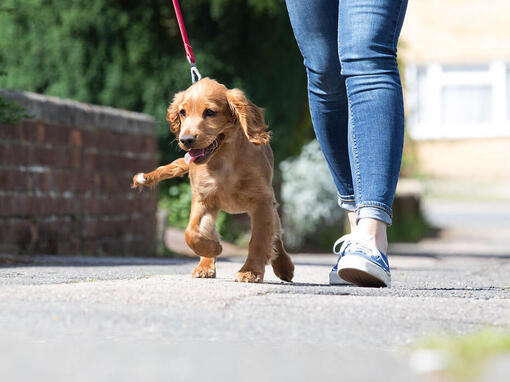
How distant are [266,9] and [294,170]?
1848 millimetres

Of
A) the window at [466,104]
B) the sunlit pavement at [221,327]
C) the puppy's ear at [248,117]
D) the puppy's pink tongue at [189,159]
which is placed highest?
the window at [466,104]

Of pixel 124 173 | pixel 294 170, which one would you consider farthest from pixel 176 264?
pixel 294 170

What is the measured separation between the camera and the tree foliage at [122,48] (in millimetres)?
7566

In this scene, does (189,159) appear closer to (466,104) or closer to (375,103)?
(375,103)

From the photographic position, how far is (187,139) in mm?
3492

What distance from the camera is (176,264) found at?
17.0 feet

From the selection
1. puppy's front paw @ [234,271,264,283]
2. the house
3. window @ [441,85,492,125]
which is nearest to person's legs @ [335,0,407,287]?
puppy's front paw @ [234,271,264,283]

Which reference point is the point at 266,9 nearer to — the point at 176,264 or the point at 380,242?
the point at 176,264

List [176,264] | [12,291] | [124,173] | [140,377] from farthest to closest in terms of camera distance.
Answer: [124,173] < [176,264] < [12,291] < [140,377]

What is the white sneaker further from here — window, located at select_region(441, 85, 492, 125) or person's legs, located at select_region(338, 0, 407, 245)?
window, located at select_region(441, 85, 492, 125)

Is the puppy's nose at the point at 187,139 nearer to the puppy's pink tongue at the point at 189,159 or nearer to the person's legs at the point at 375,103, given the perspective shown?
the puppy's pink tongue at the point at 189,159

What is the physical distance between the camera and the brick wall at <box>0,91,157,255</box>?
5.50m

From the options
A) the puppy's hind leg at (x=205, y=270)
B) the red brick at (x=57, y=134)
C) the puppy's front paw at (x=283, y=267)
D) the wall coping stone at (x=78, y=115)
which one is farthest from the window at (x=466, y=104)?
the puppy's hind leg at (x=205, y=270)

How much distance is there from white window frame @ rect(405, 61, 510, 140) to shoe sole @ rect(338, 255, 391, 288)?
52.7ft
